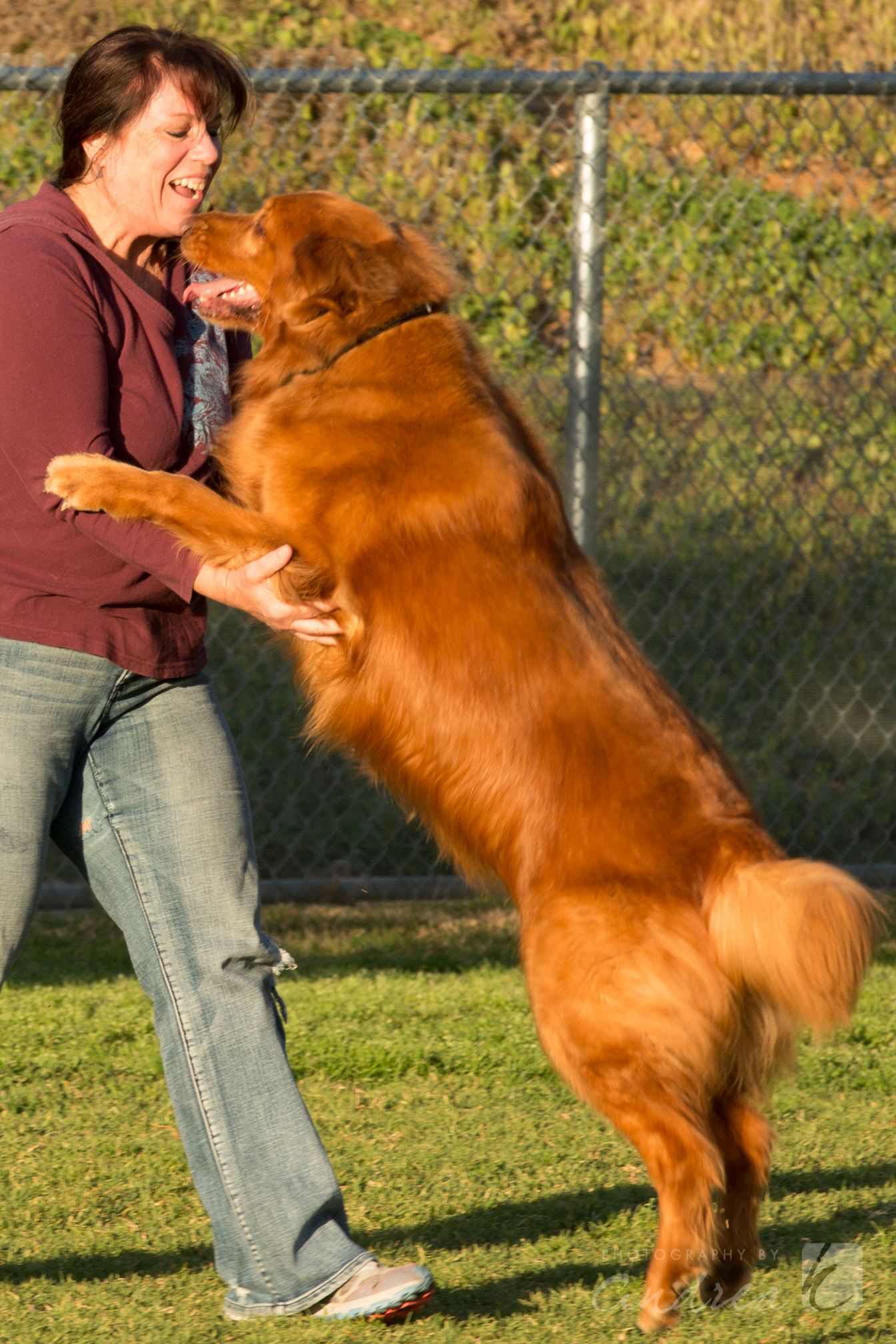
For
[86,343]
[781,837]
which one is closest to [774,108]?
[781,837]

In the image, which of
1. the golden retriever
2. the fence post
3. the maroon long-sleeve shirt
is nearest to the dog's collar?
the golden retriever

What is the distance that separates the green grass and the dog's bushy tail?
65 cm

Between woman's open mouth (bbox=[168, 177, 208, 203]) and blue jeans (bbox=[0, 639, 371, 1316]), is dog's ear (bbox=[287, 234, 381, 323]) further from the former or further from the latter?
blue jeans (bbox=[0, 639, 371, 1316])

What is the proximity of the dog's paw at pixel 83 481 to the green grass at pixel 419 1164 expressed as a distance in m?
1.47

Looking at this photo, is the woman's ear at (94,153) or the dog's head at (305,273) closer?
the woman's ear at (94,153)

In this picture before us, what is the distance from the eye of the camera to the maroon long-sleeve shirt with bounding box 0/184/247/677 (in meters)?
2.62

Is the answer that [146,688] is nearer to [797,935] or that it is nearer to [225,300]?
[225,300]

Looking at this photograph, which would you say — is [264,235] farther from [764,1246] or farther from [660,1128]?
[764,1246]

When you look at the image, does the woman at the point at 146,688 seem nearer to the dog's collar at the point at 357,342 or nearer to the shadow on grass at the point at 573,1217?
the dog's collar at the point at 357,342

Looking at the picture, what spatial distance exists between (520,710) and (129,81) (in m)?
1.36

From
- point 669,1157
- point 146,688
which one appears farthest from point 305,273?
point 669,1157

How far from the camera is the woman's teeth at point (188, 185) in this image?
288 centimetres

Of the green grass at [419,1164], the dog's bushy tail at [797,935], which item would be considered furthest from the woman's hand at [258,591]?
the green grass at [419,1164]

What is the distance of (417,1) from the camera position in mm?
9883
